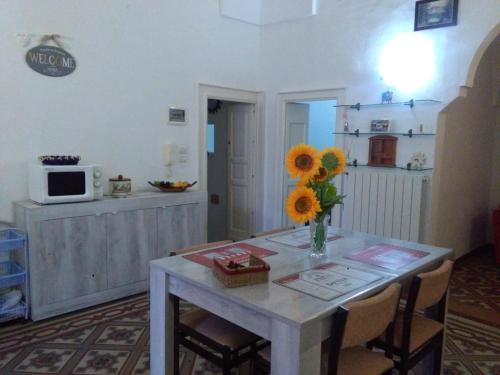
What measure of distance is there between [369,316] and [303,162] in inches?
32.6

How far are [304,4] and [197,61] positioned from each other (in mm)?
1468

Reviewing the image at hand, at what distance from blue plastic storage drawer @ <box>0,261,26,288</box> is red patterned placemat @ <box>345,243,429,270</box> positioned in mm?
2538

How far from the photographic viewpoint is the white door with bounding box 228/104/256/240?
573 centimetres

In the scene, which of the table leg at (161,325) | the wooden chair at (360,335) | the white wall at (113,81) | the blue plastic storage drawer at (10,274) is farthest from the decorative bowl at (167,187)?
the wooden chair at (360,335)

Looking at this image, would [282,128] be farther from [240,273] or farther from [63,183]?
[240,273]

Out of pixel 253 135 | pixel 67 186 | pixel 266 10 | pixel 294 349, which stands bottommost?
pixel 294 349

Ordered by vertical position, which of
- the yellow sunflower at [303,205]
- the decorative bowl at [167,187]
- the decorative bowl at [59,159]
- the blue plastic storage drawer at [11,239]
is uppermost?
the decorative bowl at [59,159]

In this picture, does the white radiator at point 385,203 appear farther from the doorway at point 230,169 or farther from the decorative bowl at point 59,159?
the decorative bowl at point 59,159

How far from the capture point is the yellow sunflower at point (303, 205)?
2.13m

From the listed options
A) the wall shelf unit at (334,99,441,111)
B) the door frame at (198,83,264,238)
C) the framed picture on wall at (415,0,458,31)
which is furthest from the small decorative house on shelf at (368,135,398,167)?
the door frame at (198,83,264,238)

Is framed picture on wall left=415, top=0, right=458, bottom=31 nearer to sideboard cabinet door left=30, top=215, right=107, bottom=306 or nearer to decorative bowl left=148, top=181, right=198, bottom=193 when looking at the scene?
decorative bowl left=148, top=181, right=198, bottom=193

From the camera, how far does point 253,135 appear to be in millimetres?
5695

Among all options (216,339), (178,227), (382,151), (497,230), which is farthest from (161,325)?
(497,230)

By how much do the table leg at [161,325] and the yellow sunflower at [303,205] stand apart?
2.35 feet
